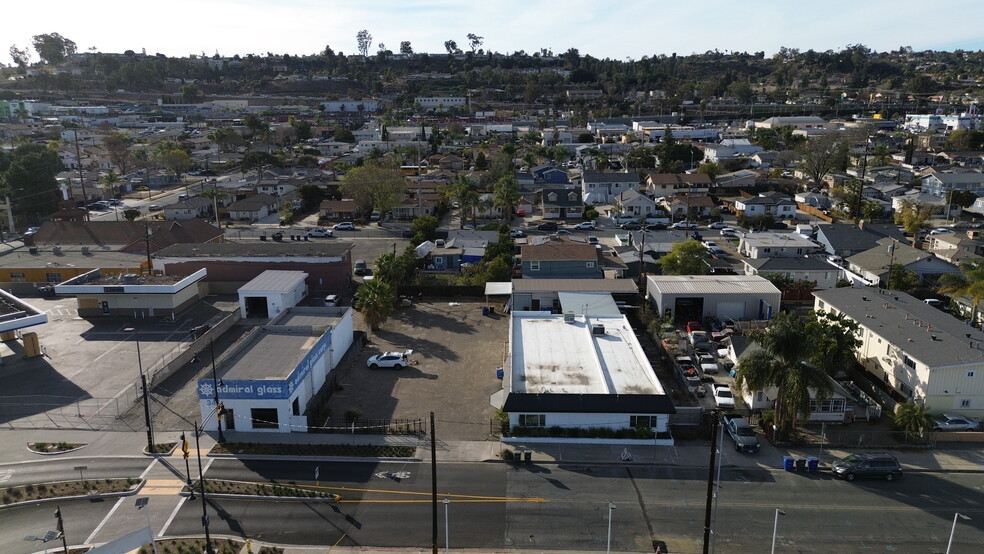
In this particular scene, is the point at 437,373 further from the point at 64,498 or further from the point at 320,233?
the point at 320,233

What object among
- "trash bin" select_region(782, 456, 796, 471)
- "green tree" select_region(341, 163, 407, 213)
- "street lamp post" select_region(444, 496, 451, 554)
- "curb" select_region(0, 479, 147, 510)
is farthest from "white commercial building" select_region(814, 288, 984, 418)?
"green tree" select_region(341, 163, 407, 213)

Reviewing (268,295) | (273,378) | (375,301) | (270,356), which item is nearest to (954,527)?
(273,378)

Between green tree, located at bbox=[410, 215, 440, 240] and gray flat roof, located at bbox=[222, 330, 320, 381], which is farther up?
green tree, located at bbox=[410, 215, 440, 240]

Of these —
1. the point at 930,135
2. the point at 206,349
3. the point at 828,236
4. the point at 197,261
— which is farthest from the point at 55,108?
the point at 930,135

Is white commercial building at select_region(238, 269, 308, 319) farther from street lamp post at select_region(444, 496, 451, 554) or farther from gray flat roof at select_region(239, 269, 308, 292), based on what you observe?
street lamp post at select_region(444, 496, 451, 554)

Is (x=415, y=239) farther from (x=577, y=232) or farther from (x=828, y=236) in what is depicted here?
(x=828, y=236)

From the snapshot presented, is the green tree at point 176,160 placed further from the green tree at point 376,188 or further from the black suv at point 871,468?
the black suv at point 871,468
